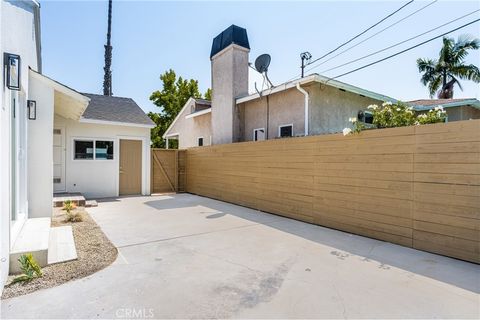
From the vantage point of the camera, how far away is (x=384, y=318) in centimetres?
250

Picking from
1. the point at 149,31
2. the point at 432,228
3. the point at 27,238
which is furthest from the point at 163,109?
the point at 432,228

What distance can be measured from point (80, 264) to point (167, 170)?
8938 millimetres

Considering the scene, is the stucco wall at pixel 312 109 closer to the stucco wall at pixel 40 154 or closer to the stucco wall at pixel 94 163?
the stucco wall at pixel 94 163

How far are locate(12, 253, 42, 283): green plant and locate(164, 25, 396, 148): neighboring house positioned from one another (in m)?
7.29

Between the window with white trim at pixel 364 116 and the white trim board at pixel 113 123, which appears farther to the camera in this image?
the window with white trim at pixel 364 116

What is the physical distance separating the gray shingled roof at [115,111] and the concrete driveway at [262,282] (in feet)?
22.0

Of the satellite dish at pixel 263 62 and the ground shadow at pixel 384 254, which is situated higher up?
the satellite dish at pixel 263 62

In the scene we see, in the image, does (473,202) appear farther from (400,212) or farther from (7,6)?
(7,6)

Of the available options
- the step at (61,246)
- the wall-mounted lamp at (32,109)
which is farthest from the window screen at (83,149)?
the step at (61,246)

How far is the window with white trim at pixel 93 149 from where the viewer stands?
10203 mm

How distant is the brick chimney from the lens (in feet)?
35.8

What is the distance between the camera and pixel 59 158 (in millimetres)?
9797
